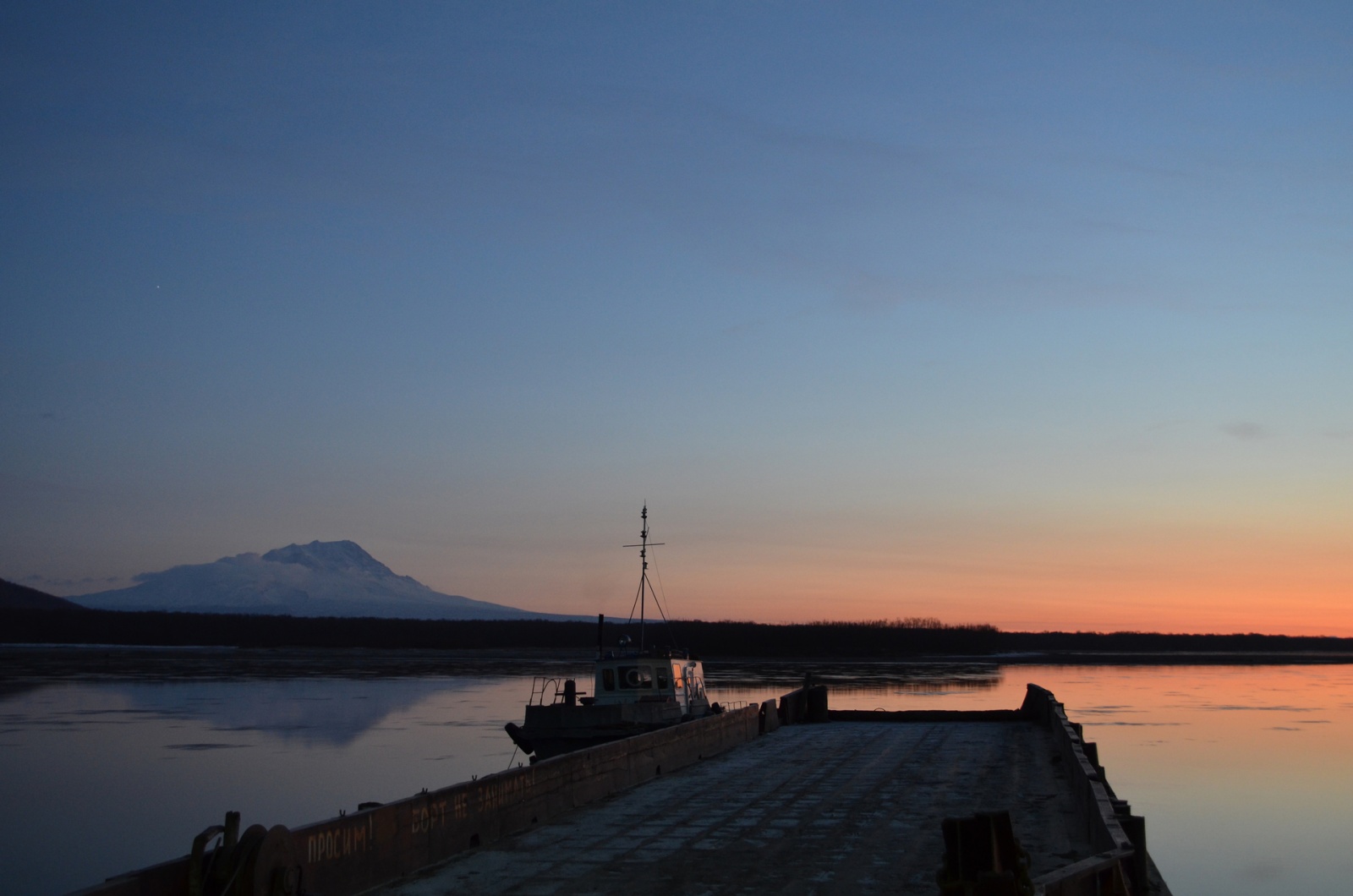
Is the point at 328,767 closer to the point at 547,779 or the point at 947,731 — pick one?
the point at 947,731

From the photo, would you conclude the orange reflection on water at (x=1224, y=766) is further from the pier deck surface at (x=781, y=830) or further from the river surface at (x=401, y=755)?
the pier deck surface at (x=781, y=830)

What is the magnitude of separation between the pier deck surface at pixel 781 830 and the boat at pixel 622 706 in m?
5.67

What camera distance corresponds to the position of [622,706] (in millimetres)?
25078

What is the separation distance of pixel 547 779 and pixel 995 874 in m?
6.13

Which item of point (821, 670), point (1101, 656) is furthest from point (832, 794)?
point (1101, 656)

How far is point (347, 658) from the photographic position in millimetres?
97000

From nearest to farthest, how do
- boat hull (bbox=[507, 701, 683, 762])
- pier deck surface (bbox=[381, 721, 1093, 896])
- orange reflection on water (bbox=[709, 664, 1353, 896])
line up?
1. pier deck surface (bbox=[381, 721, 1093, 896])
2. orange reflection on water (bbox=[709, 664, 1353, 896])
3. boat hull (bbox=[507, 701, 683, 762])

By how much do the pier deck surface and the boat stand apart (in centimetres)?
567

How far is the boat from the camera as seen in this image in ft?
80.7

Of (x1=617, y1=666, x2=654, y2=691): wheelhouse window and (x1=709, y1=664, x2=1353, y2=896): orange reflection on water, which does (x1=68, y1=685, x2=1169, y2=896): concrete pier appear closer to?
(x1=709, y1=664, x2=1353, y2=896): orange reflection on water

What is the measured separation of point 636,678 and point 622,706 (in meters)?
2.25

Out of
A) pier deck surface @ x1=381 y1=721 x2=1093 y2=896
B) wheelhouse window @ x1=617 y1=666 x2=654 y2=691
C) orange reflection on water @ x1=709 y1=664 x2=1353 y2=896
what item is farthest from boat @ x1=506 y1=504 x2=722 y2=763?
orange reflection on water @ x1=709 y1=664 x2=1353 y2=896

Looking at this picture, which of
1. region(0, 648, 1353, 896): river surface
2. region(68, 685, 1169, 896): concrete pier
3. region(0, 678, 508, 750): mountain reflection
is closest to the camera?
region(68, 685, 1169, 896): concrete pier

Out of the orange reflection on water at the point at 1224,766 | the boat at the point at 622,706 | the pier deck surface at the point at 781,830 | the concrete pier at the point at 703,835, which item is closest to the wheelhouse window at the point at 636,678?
the boat at the point at 622,706
